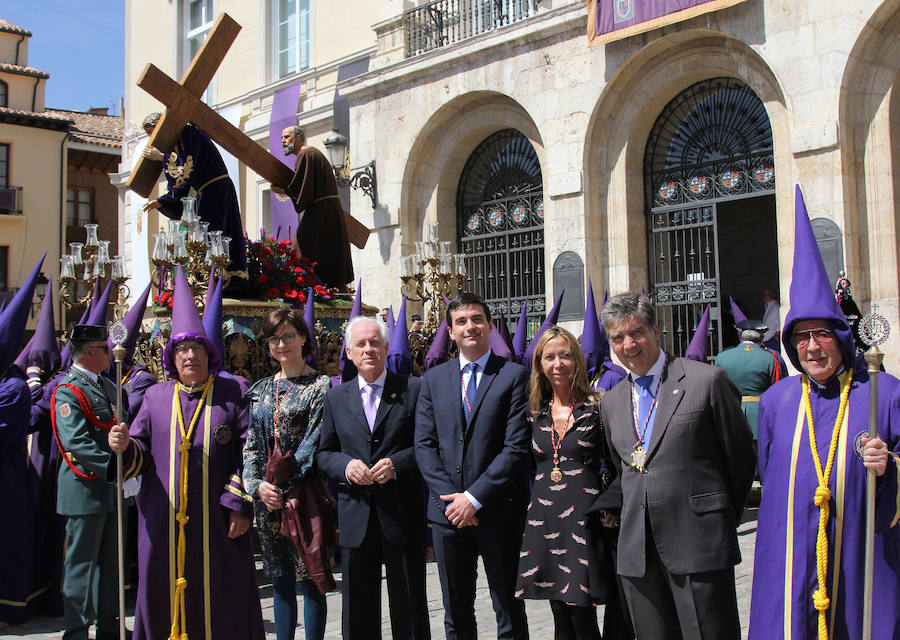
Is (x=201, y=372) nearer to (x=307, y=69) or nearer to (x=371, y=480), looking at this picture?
(x=371, y=480)

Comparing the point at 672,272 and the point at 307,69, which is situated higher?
the point at 307,69

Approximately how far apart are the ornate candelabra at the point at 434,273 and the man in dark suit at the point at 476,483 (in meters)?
4.95

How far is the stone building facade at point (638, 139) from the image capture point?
10.2m

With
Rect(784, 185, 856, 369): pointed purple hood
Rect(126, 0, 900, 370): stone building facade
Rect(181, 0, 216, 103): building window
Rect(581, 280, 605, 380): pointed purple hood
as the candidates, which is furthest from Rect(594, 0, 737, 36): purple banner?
Rect(181, 0, 216, 103): building window

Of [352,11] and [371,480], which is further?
[352,11]

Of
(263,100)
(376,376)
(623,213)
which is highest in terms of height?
(263,100)

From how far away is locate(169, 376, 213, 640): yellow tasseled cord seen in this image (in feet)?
13.0

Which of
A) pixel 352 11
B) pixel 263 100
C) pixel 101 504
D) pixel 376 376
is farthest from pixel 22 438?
pixel 263 100

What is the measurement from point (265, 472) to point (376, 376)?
2.33 feet

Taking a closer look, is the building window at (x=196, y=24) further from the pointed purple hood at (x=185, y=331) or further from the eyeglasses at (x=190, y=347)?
the eyeglasses at (x=190, y=347)

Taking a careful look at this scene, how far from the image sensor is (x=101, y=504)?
16.3ft

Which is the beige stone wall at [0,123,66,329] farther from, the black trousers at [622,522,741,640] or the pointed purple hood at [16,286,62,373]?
the black trousers at [622,522,741,640]

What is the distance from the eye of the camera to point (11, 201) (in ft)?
97.1

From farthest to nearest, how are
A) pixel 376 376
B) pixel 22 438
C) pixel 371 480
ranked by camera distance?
pixel 22 438 < pixel 376 376 < pixel 371 480
